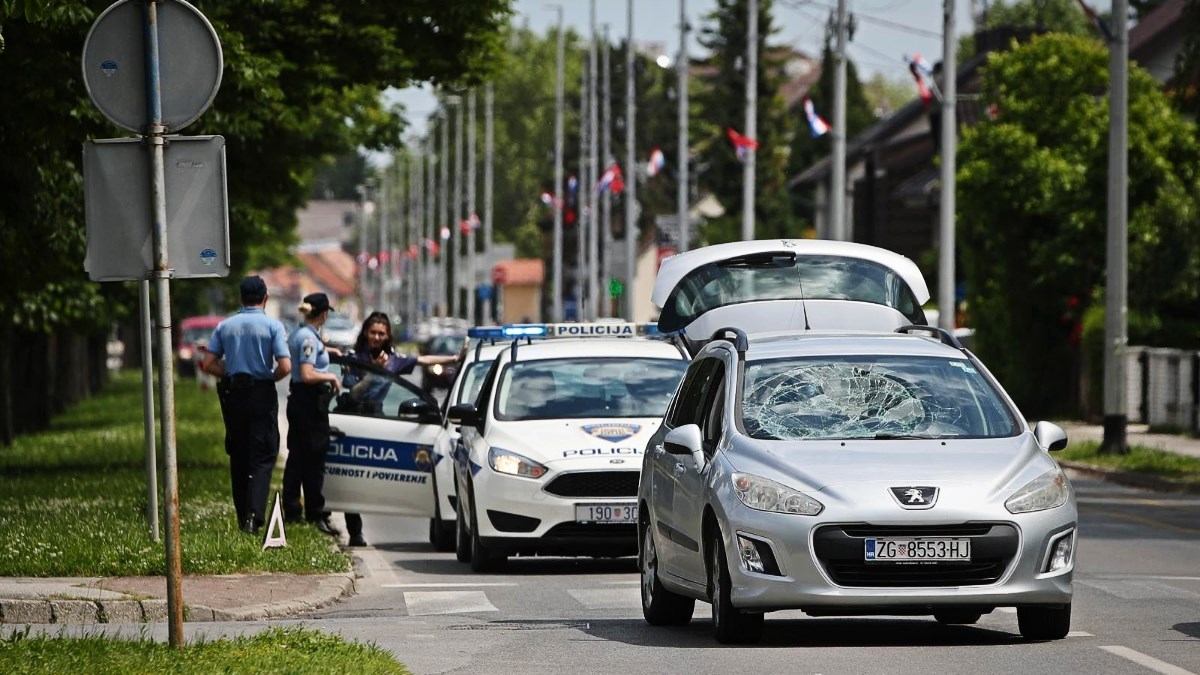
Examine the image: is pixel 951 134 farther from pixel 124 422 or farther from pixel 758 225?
pixel 758 225

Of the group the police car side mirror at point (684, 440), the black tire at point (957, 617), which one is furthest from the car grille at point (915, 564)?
the police car side mirror at point (684, 440)

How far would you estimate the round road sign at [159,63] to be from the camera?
9.74m

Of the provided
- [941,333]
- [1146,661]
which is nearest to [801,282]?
[941,333]

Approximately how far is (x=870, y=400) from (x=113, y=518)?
867 cm

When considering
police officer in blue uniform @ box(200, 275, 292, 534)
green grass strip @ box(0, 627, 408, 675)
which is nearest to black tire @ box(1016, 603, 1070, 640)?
green grass strip @ box(0, 627, 408, 675)

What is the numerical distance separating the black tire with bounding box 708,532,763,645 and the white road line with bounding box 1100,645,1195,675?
158 cm

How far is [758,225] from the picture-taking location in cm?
10688

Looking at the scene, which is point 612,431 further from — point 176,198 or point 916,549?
point 176,198

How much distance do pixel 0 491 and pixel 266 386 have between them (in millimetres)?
6318

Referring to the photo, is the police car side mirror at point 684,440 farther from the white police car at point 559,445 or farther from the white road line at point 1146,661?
the white police car at point 559,445

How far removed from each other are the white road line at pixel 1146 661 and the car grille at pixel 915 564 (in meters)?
0.67

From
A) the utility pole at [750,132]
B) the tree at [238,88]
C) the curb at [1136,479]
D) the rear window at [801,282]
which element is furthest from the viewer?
the utility pole at [750,132]

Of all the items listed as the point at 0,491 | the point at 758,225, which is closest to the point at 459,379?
the point at 0,491

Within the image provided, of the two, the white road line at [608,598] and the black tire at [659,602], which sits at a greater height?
the black tire at [659,602]
